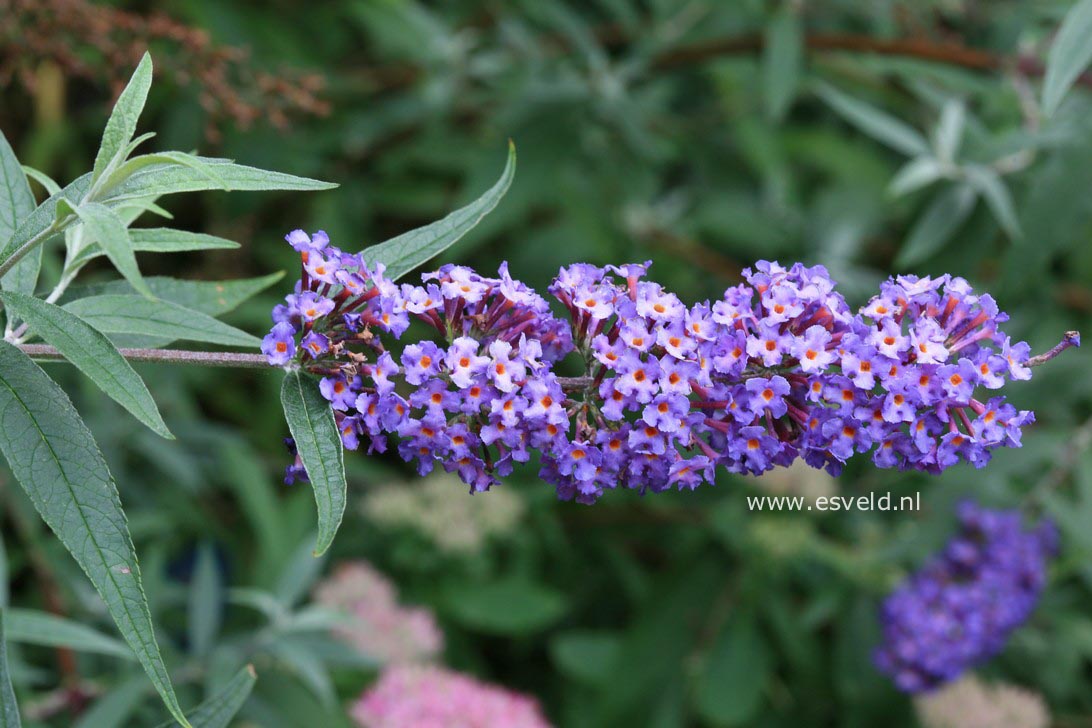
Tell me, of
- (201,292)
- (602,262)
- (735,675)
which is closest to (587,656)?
(735,675)

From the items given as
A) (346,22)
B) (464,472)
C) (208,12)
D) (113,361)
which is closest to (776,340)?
(464,472)

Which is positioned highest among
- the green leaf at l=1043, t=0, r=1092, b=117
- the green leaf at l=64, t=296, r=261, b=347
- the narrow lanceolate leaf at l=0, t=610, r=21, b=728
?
the green leaf at l=1043, t=0, r=1092, b=117

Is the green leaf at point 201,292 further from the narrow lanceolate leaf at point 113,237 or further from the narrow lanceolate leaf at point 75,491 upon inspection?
the narrow lanceolate leaf at point 113,237

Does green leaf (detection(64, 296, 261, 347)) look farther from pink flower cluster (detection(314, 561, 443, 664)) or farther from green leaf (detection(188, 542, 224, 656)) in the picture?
pink flower cluster (detection(314, 561, 443, 664))

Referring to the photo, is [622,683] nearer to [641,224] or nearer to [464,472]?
[641,224]

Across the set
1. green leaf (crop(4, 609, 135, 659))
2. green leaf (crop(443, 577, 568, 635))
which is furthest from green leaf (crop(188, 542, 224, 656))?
green leaf (crop(443, 577, 568, 635))

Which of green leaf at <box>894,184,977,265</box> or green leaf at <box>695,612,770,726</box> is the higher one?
green leaf at <box>894,184,977,265</box>

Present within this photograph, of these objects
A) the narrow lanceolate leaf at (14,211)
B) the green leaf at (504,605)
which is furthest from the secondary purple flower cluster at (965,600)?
the narrow lanceolate leaf at (14,211)

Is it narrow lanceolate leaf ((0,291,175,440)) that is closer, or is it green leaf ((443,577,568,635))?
narrow lanceolate leaf ((0,291,175,440))
